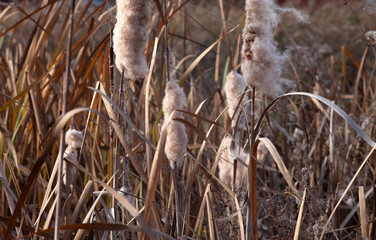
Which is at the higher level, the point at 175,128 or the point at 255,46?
the point at 255,46

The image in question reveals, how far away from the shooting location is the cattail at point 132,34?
824mm

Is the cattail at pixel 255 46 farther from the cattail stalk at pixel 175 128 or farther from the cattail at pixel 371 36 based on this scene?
the cattail at pixel 371 36

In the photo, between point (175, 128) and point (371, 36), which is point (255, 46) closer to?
point (175, 128)

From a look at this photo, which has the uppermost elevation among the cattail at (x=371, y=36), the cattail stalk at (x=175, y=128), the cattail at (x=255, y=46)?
the cattail at (x=371, y=36)

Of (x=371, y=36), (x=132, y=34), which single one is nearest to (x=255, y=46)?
(x=132, y=34)

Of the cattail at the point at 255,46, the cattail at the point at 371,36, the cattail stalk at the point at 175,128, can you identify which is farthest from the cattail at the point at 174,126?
the cattail at the point at 371,36

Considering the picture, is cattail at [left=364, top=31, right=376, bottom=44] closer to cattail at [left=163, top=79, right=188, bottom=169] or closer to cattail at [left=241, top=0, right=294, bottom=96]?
cattail at [left=241, top=0, right=294, bottom=96]

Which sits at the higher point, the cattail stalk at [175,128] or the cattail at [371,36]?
the cattail at [371,36]

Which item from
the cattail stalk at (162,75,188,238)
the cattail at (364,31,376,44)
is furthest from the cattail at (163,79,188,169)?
the cattail at (364,31,376,44)

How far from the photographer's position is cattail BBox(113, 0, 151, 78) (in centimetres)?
82

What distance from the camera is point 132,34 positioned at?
33.0 inches

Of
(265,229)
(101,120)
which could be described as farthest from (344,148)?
(101,120)

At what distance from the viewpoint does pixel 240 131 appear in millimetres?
1500

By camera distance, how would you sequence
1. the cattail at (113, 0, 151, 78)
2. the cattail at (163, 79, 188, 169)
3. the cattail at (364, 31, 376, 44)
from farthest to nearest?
the cattail at (364, 31, 376, 44) → the cattail at (163, 79, 188, 169) → the cattail at (113, 0, 151, 78)
